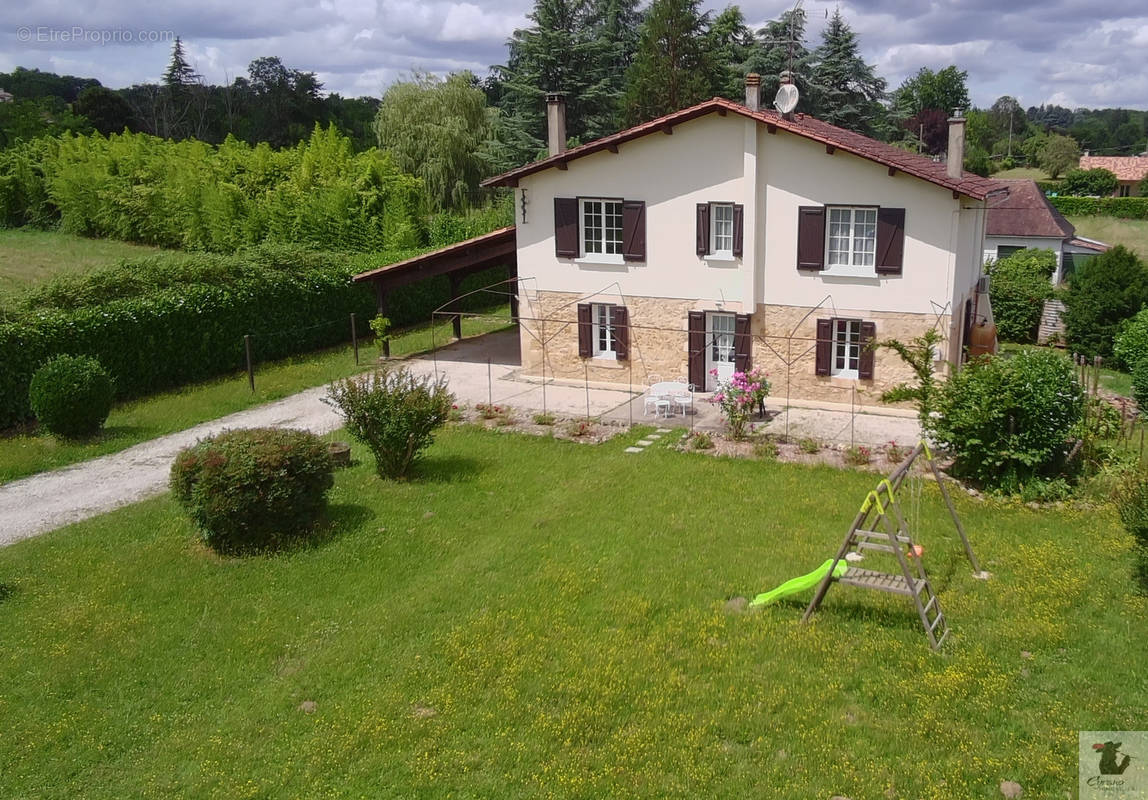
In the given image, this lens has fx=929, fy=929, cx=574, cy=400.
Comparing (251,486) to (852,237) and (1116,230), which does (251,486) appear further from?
(1116,230)

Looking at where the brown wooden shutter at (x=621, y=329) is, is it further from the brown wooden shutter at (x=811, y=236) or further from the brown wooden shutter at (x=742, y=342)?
the brown wooden shutter at (x=811, y=236)

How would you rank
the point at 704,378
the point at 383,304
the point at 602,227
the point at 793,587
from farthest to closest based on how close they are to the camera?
the point at 383,304, the point at 602,227, the point at 704,378, the point at 793,587

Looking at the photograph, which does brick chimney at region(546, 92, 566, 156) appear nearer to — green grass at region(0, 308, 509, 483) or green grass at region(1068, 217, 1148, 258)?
green grass at region(0, 308, 509, 483)

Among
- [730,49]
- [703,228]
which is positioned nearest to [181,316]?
[703,228]

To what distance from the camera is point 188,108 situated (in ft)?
234

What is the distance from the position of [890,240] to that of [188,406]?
49.5 ft

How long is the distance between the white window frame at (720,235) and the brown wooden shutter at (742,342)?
1369 mm

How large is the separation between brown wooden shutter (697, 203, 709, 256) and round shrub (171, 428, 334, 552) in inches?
395

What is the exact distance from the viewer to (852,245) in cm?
1884

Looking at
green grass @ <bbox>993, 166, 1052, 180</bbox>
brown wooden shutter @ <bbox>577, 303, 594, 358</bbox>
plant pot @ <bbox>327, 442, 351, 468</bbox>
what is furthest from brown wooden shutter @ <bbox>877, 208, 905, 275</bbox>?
green grass @ <bbox>993, 166, 1052, 180</bbox>

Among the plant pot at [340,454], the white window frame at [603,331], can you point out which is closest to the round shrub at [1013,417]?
the white window frame at [603,331]

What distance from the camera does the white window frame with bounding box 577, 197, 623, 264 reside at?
813 inches

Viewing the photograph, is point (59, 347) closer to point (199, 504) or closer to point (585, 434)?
point (199, 504)

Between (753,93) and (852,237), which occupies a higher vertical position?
(753,93)
